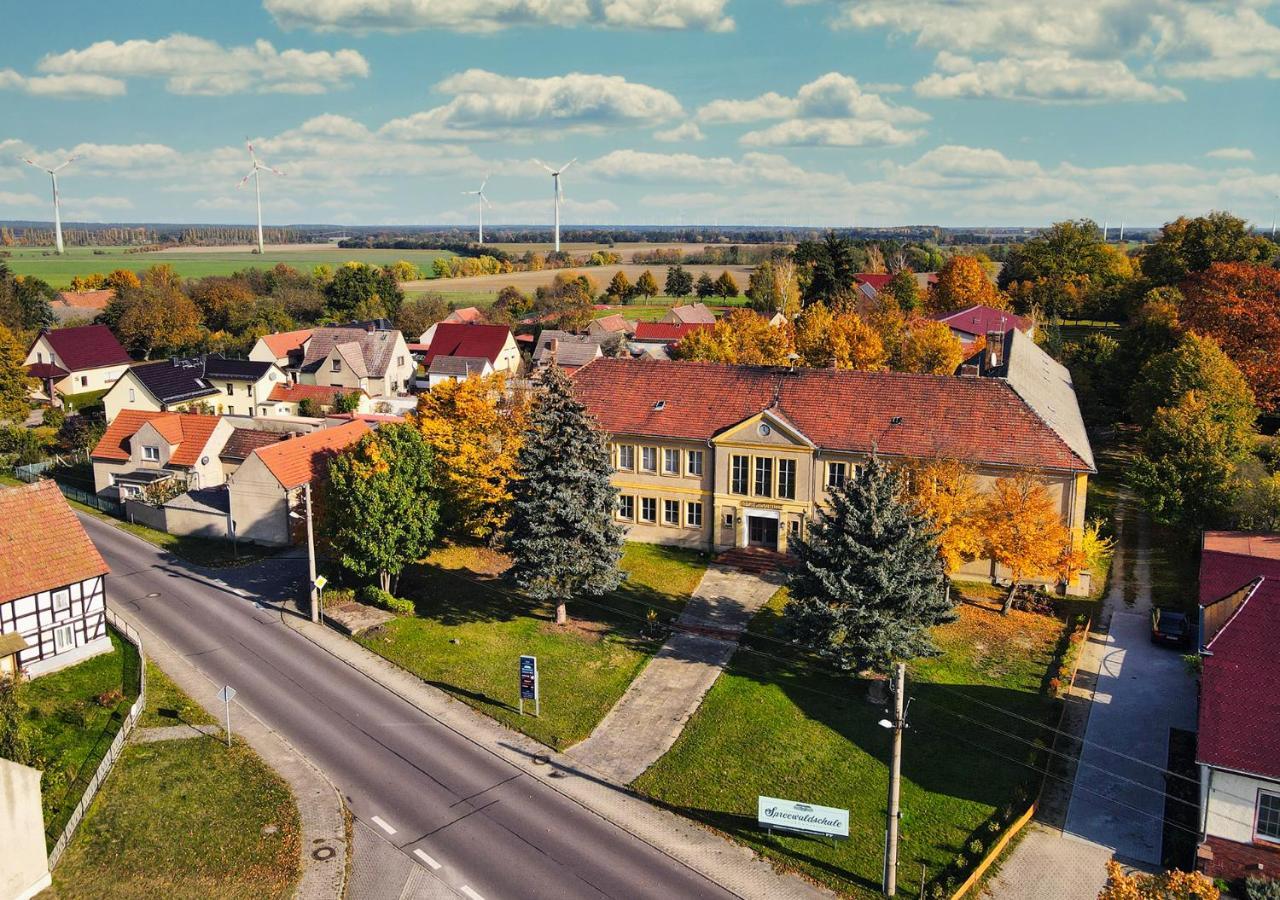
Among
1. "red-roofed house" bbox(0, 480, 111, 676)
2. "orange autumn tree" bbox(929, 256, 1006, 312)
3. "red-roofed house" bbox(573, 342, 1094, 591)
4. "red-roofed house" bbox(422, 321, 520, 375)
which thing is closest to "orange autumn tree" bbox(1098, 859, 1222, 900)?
"red-roofed house" bbox(573, 342, 1094, 591)

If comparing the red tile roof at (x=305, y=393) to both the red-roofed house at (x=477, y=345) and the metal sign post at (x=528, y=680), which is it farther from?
the metal sign post at (x=528, y=680)

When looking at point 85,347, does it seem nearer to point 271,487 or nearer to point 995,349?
point 271,487

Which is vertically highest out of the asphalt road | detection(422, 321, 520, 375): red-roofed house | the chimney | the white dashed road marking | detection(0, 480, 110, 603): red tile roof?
the chimney

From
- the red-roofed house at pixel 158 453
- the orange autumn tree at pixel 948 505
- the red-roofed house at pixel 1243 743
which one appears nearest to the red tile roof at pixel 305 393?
the red-roofed house at pixel 158 453

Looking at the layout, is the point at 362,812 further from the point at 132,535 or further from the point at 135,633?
the point at 132,535

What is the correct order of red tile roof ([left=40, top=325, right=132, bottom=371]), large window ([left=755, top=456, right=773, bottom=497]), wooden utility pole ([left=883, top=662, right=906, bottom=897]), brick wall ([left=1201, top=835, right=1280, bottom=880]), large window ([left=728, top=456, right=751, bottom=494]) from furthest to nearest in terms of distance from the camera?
red tile roof ([left=40, top=325, right=132, bottom=371]) → large window ([left=728, top=456, right=751, bottom=494]) → large window ([left=755, top=456, right=773, bottom=497]) → brick wall ([left=1201, top=835, right=1280, bottom=880]) → wooden utility pole ([left=883, top=662, right=906, bottom=897])

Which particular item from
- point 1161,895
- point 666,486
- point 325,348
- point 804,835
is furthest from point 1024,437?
point 325,348

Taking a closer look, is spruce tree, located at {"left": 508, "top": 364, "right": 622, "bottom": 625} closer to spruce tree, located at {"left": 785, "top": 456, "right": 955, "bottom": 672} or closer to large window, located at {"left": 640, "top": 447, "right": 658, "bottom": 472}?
spruce tree, located at {"left": 785, "top": 456, "right": 955, "bottom": 672}
